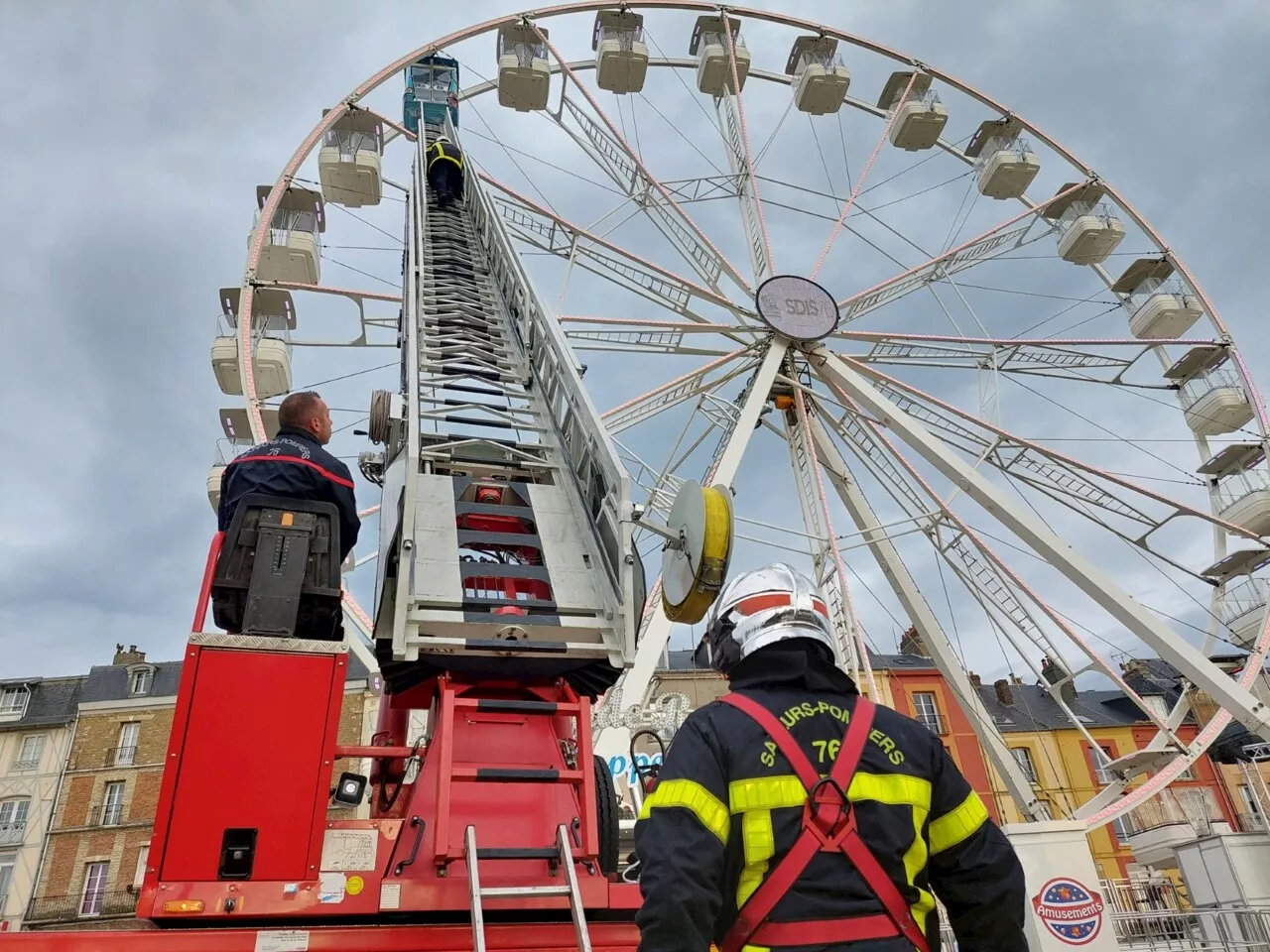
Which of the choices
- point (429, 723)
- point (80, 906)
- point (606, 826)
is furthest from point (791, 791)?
point (80, 906)

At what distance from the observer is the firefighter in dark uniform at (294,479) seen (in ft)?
13.8

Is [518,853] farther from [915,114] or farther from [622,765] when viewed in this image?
[915,114]

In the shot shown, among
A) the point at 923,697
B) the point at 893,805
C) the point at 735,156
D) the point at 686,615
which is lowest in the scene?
the point at 893,805

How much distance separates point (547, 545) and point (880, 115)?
14.3 metres

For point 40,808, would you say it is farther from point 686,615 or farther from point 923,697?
point 686,615

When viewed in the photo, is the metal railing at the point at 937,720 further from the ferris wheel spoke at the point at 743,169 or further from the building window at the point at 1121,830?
the ferris wheel spoke at the point at 743,169

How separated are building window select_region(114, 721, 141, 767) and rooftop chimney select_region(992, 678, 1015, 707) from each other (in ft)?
98.1

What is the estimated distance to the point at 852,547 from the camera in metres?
11.4

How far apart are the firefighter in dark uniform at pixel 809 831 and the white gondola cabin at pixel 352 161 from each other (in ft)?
41.8

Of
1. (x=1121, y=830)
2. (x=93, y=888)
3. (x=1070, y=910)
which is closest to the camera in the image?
(x=1070, y=910)

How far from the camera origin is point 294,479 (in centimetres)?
422

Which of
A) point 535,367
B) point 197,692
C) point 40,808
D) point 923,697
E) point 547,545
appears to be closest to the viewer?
point 197,692

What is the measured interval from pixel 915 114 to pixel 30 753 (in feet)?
103

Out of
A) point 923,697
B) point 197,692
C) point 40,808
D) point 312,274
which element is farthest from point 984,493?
point 40,808
